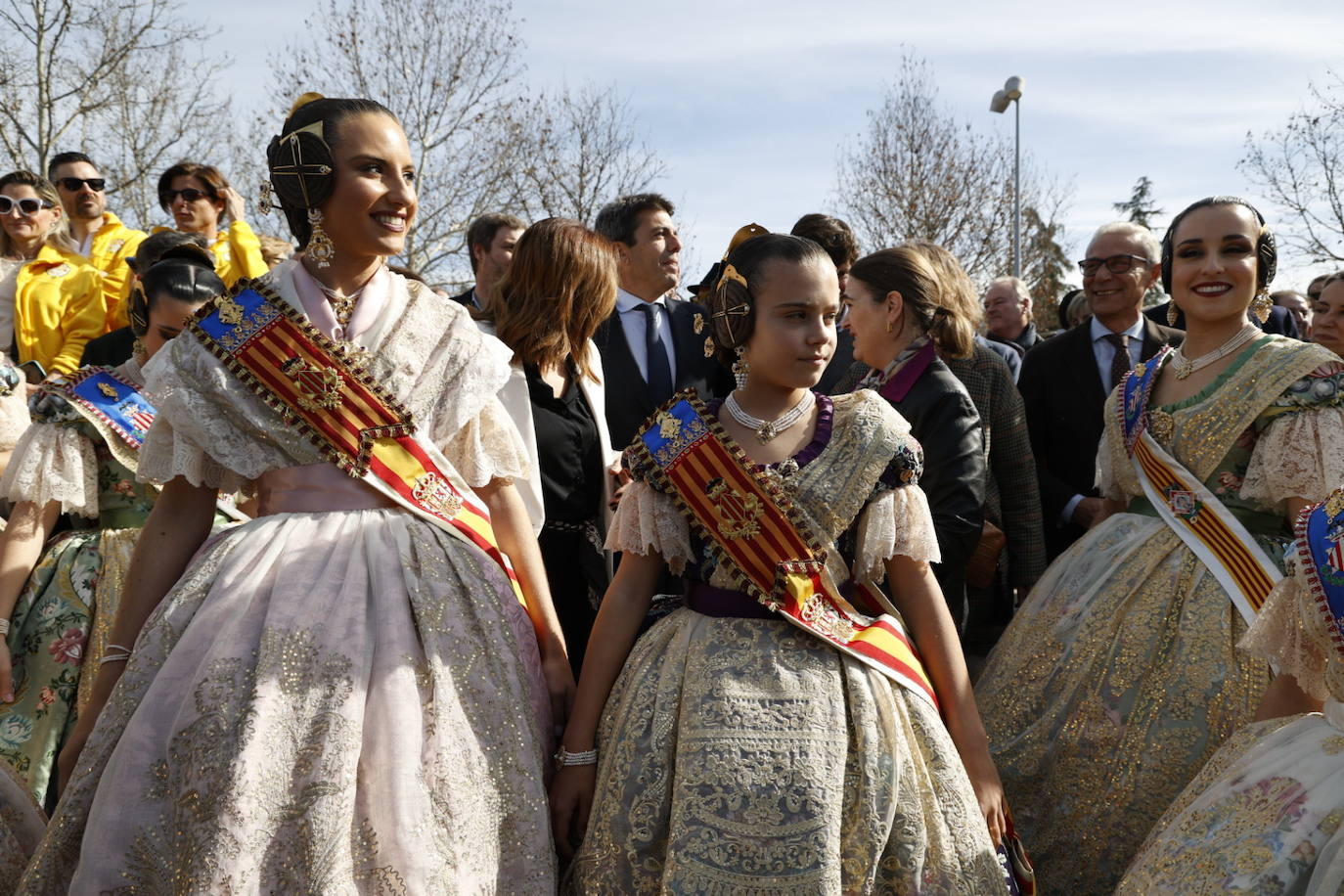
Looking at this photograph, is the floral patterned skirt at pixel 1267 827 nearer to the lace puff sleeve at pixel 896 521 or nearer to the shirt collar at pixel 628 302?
the lace puff sleeve at pixel 896 521

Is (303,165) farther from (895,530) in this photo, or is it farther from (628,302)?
(628,302)

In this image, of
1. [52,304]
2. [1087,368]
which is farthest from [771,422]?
[52,304]

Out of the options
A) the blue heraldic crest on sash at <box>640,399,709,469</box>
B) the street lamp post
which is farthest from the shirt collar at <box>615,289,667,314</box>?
the street lamp post

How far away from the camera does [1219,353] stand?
378 centimetres

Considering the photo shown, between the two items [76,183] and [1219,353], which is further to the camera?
[76,183]

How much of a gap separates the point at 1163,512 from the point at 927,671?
4.05ft

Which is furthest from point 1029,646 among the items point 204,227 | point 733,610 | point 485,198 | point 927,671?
point 485,198

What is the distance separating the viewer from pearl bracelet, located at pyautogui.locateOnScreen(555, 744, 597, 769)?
2.74 m

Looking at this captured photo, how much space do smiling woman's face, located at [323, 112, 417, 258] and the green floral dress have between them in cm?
141

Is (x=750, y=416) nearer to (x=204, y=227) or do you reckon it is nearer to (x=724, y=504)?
(x=724, y=504)

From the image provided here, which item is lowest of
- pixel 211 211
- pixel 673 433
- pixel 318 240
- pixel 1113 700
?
pixel 1113 700

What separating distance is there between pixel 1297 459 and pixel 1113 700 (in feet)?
2.80

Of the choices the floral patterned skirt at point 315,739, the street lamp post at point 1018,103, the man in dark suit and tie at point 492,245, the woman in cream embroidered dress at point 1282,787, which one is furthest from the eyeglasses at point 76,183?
the street lamp post at point 1018,103

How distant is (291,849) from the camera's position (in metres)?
2.30
